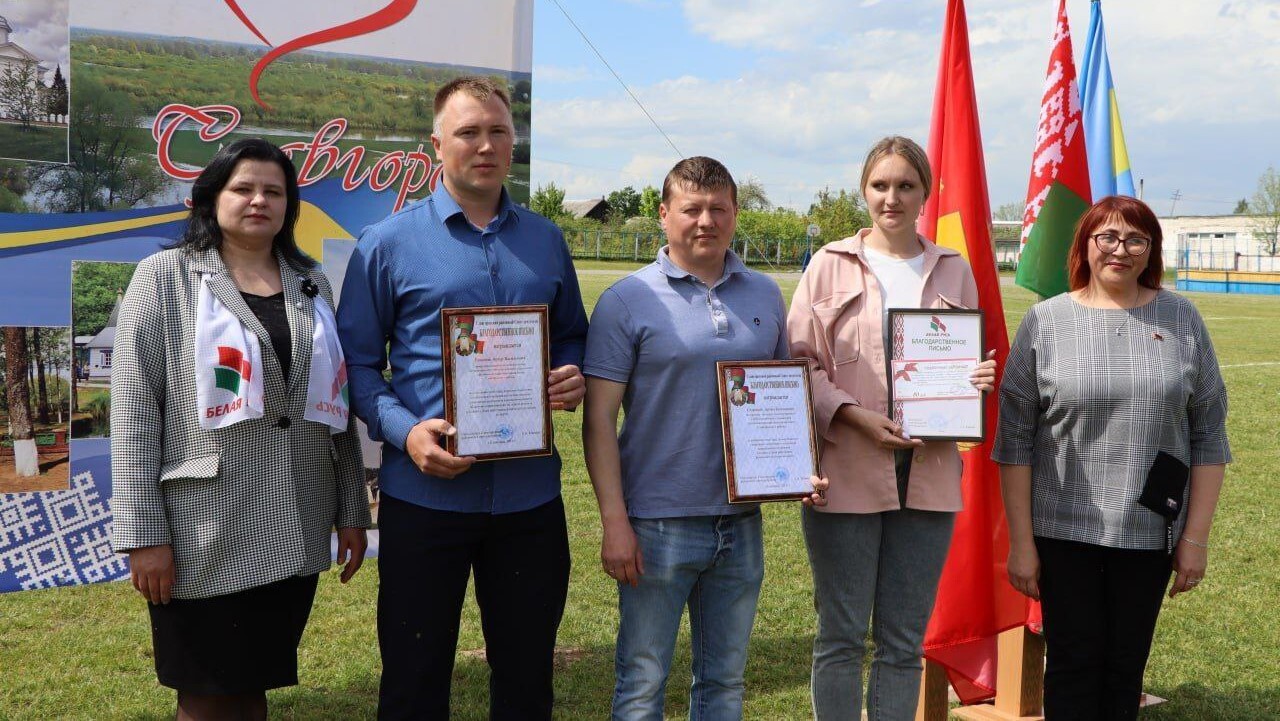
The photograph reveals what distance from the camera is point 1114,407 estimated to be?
3.22 metres

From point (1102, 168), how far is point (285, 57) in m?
3.62

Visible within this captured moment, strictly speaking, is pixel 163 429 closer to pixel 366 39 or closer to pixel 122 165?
pixel 122 165

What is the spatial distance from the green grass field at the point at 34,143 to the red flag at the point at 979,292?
3.13 metres

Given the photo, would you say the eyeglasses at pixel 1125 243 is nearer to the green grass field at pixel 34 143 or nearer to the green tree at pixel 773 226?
the green grass field at pixel 34 143

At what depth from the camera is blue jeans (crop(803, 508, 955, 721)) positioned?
329 centimetres

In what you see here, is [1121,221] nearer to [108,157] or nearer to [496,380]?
[496,380]

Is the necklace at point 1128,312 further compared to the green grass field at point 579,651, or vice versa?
the green grass field at point 579,651

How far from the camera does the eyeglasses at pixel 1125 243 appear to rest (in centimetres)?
319

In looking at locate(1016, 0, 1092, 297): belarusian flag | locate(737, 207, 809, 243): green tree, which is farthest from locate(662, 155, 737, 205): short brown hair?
locate(737, 207, 809, 243): green tree

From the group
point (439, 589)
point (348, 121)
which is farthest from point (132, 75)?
point (439, 589)

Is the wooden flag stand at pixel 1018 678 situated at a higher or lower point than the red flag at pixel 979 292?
lower

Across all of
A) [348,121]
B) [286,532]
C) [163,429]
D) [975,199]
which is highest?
[348,121]

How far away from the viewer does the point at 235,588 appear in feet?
9.27

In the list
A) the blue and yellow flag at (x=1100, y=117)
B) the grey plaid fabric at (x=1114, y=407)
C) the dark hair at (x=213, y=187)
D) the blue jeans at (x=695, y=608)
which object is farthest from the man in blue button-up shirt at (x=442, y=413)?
the blue and yellow flag at (x=1100, y=117)
